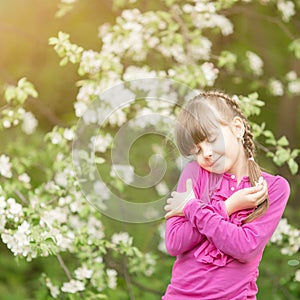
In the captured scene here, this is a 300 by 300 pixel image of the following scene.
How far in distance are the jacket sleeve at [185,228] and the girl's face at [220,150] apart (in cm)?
4

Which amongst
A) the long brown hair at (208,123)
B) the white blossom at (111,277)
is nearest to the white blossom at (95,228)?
the white blossom at (111,277)

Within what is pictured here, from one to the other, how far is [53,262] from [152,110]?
5.14 ft

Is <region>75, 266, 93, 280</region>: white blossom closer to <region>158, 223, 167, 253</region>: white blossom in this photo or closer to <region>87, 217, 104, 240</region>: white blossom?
<region>87, 217, 104, 240</region>: white blossom

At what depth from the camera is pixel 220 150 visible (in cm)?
254

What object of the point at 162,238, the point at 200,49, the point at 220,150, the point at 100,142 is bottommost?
the point at 162,238

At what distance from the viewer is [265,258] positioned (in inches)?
192

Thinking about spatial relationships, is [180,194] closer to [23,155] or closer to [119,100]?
[119,100]

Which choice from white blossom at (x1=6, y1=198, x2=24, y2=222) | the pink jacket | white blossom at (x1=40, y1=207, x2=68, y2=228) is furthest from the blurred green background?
the pink jacket

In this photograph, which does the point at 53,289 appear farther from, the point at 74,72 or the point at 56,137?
the point at 74,72

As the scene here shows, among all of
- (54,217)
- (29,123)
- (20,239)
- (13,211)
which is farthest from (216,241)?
(29,123)

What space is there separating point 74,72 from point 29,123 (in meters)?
0.95

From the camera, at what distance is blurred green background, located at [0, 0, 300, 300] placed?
16.0ft

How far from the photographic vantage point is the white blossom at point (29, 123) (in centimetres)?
473

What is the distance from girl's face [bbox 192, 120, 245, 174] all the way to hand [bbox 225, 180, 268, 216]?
0.35 feet
